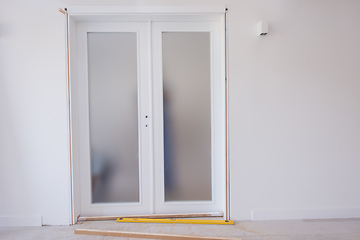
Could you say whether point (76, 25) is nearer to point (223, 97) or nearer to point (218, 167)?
point (223, 97)

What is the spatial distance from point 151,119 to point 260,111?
1.20 metres

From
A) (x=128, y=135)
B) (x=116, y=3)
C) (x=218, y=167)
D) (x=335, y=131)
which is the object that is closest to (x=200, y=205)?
(x=218, y=167)

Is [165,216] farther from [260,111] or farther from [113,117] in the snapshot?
[260,111]

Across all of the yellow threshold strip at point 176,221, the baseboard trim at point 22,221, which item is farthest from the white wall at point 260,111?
the yellow threshold strip at point 176,221

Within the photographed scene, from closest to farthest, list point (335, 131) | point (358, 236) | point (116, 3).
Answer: point (358, 236)
point (116, 3)
point (335, 131)

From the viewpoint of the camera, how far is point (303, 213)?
2051 mm

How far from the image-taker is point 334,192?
6.79 feet

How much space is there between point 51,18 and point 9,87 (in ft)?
2.77

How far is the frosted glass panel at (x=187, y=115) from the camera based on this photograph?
2.12 metres

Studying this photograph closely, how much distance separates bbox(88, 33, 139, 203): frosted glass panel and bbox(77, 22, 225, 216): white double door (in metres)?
0.01

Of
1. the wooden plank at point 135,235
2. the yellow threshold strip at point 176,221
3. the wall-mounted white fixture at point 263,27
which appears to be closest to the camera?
the wooden plank at point 135,235

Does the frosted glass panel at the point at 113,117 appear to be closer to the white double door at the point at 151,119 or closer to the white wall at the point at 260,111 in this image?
the white double door at the point at 151,119

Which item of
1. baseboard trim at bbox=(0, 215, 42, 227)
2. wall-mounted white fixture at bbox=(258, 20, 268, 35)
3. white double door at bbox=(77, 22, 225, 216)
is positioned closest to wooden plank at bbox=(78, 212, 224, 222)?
white double door at bbox=(77, 22, 225, 216)

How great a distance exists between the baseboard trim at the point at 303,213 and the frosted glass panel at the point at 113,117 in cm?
139
